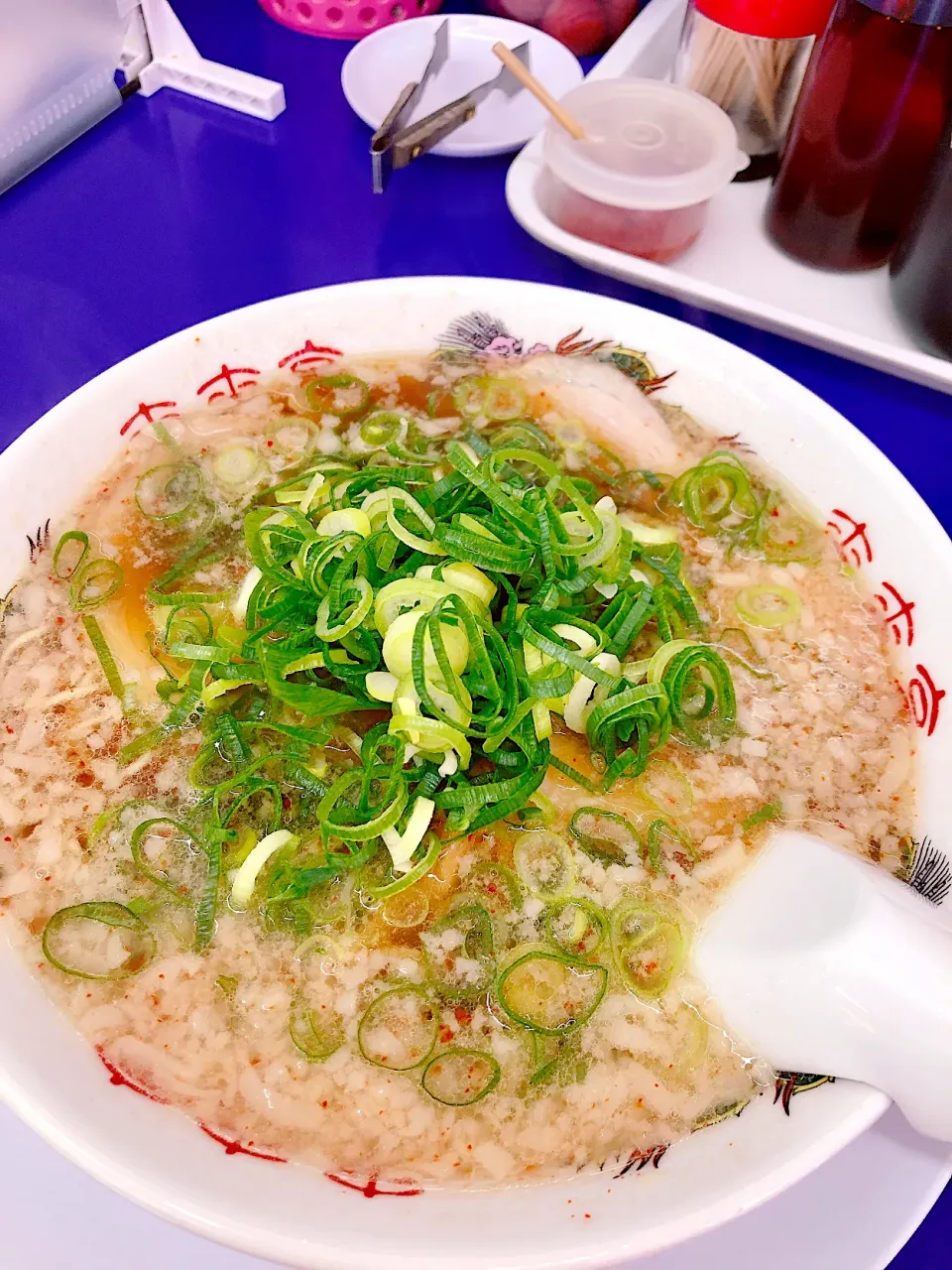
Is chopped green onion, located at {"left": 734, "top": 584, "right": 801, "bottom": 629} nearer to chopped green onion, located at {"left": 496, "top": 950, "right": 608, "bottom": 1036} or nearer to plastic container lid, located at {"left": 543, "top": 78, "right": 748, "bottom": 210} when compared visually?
chopped green onion, located at {"left": 496, "top": 950, "right": 608, "bottom": 1036}

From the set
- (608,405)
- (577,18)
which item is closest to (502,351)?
(608,405)

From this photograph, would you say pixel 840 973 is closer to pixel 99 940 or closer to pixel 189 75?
pixel 99 940

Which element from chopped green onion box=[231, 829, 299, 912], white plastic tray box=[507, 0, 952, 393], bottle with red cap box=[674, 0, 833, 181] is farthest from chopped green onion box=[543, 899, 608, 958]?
bottle with red cap box=[674, 0, 833, 181]

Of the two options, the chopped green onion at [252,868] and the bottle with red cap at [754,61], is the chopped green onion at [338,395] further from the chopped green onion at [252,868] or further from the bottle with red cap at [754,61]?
the bottle with red cap at [754,61]

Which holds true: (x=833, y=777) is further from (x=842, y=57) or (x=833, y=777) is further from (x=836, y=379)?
(x=842, y=57)

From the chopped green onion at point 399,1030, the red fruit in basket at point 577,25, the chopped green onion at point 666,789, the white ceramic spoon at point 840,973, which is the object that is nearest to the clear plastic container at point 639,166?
the red fruit in basket at point 577,25
